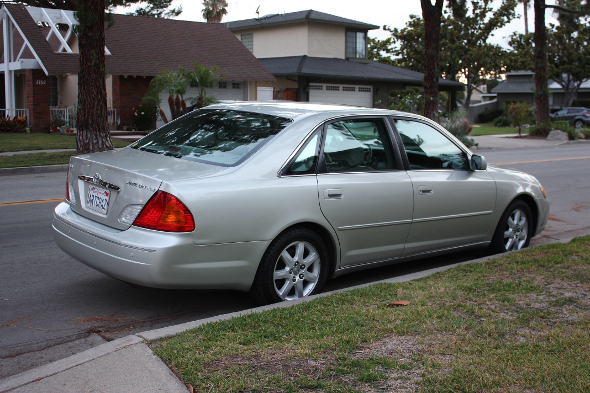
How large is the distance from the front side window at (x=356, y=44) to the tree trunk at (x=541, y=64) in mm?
9879

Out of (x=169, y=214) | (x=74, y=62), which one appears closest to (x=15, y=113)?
(x=74, y=62)

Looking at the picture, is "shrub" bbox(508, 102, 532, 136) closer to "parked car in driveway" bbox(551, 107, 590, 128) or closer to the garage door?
the garage door

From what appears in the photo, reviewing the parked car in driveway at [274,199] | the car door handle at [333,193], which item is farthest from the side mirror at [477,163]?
the car door handle at [333,193]

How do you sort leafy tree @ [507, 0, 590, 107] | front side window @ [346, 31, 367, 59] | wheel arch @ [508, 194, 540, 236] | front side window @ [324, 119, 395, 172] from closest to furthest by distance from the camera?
front side window @ [324, 119, 395, 172]
wheel arch @ [508, 194, 540, 236]
front side window @ [346, 31, 367, 59]
leafy tree @ [507, 0, 590, 107]

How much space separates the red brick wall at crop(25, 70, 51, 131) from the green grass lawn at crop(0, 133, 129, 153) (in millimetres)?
2637

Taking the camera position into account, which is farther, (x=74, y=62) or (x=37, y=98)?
(x=37, y=98)

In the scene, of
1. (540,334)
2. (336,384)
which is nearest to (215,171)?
(336,384)

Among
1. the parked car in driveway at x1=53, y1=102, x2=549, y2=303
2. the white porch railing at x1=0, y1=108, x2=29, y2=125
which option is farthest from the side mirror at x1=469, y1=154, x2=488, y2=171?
the white porch railing at x1=0, y1=108, x2=29, y2=125

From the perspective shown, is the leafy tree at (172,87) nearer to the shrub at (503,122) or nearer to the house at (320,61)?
the house at (320,61)

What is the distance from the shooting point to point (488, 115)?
179 ft

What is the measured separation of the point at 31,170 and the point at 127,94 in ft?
43.9

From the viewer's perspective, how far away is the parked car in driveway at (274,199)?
4301 millimetres

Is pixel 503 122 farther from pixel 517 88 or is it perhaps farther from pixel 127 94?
pixel 127 94

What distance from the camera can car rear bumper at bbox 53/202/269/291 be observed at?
421cm
